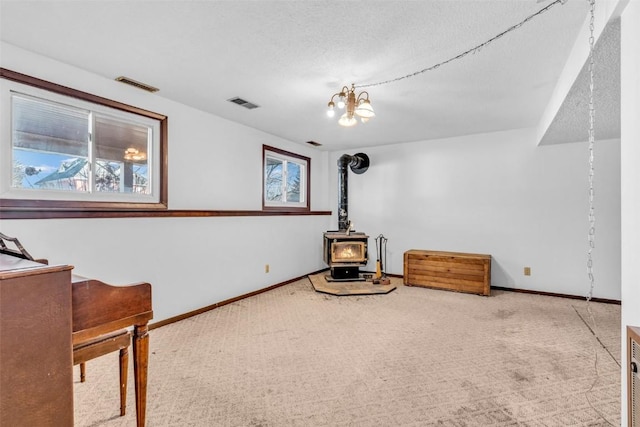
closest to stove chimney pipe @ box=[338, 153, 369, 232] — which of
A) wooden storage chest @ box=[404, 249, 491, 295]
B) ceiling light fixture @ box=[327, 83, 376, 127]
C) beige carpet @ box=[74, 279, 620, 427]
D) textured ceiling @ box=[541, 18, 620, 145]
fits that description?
wooden storage chest @ box=[404, 249, 491, 295]

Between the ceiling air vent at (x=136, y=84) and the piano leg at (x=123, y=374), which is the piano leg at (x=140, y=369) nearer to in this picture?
the piano leg at (x=123, y=374)

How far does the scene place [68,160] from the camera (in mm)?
2637

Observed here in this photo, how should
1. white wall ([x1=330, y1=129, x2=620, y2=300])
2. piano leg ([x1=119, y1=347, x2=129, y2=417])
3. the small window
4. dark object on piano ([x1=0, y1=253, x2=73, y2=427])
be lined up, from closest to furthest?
1. dark object on piano ([x1=0, y1=253, x2=73, y2=427])
2. piano leg ([x1=119, y1=347, x2=129, y2=417])
3. white wall ([x1=330, y1=129, x2=620, y2=300])
4. the small window

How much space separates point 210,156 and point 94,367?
235 cm

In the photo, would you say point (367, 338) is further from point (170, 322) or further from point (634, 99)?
point (634, 99)

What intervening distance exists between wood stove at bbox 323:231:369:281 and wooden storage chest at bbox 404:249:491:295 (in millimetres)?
699

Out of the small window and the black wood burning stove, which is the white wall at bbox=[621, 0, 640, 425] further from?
the small window

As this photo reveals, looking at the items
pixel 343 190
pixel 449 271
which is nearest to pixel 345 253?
pixel 343 190

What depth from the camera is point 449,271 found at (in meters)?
4.54

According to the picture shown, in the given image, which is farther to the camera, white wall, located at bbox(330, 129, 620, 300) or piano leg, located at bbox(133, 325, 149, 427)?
white wall, located at bbox(330, 129, 620, 300)

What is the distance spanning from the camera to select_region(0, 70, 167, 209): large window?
230cm

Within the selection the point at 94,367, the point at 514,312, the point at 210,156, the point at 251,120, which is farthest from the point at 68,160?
the point at 514,312

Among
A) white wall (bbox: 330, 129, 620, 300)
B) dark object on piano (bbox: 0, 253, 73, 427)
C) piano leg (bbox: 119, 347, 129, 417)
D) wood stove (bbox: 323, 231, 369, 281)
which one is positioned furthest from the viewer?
wood stove (bbox: 323, 231, 369, 281)

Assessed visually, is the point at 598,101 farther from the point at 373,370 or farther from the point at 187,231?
the point at 187,231
